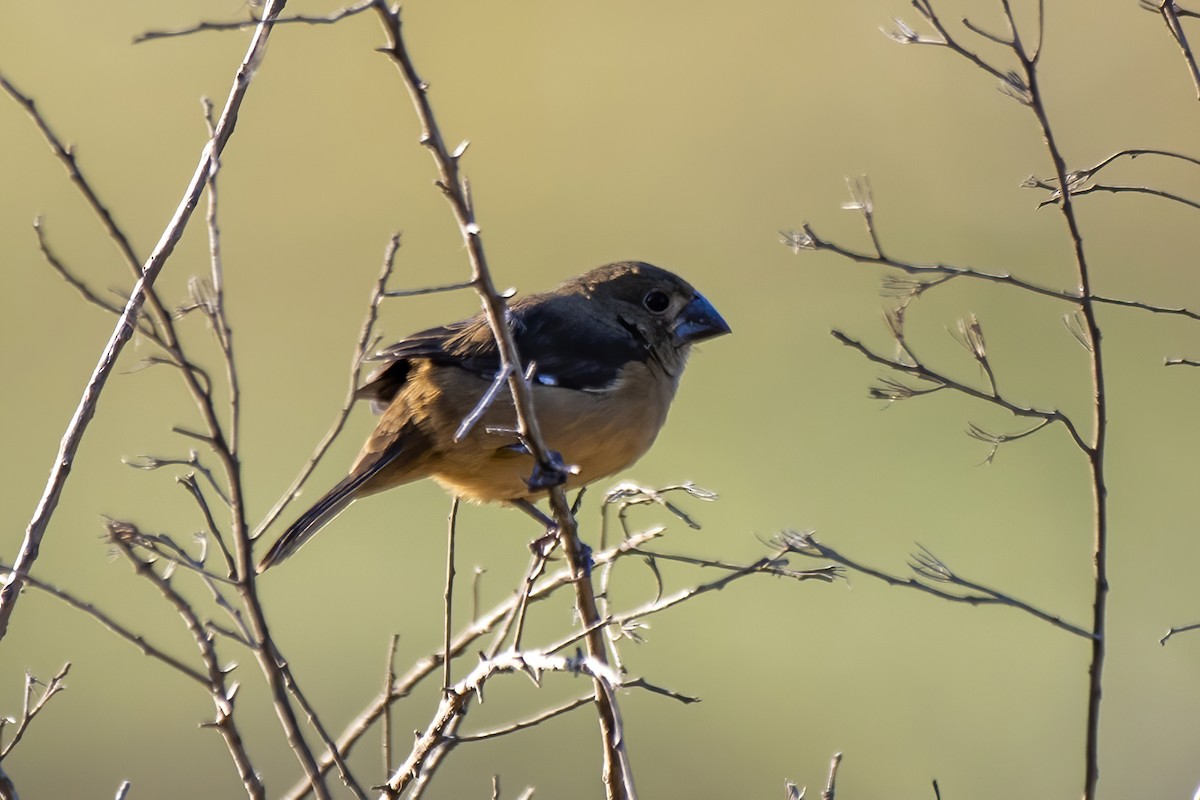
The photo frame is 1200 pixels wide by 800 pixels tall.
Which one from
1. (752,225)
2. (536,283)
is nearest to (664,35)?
(752,225)

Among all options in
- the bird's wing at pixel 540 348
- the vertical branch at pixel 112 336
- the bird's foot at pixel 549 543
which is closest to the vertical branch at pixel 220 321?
the vertical branch at pixel 112 336

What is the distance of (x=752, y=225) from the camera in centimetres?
1312

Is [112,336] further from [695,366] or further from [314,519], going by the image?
[695,366]

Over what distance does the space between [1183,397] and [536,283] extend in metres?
4.70

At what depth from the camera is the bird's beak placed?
16.3ft

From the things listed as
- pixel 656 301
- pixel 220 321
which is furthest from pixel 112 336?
pixel 656 301

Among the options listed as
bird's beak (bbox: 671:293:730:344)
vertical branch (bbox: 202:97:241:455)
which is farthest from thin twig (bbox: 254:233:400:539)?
bird's beak (bbox: 671:293:730:344)

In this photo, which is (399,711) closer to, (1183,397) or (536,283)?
(536,283)

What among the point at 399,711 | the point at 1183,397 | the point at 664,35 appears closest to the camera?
the point at 399,711

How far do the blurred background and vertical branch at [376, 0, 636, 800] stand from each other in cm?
108

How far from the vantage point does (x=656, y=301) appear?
502 cm

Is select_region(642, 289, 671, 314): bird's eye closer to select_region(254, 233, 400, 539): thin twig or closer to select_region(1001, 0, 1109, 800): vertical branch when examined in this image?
select_region(254, 233, 400, 539): thin twig

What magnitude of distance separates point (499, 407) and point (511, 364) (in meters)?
1.77

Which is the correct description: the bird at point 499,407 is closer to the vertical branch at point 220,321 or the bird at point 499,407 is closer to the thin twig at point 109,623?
the vertical branch at point 220,321
